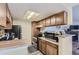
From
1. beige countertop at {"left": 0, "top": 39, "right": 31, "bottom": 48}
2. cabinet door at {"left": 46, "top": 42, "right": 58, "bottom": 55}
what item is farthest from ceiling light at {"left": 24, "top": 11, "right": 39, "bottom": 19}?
cabinet door at {"left": 46, "top": 42, "right": 58, "bottom": 55}

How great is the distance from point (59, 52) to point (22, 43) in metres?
0.56

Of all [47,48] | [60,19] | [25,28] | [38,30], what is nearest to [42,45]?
[47,48]

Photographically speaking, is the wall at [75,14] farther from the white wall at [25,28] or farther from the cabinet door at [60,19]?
the white wall at [25,28]

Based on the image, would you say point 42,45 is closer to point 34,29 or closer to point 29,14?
point 34,29

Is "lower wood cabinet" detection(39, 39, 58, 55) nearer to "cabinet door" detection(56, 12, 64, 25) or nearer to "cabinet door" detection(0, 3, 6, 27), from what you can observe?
"cabinet door" detection(56, 12, 64, 25)

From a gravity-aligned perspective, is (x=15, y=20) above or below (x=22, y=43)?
above

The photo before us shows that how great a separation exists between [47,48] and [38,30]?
303mm

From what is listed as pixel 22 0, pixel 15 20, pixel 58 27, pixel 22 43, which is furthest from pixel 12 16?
pixel 58 27

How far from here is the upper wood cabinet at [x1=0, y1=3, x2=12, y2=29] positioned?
1.43 metres

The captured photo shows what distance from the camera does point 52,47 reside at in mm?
1617

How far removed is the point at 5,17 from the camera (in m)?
1.45

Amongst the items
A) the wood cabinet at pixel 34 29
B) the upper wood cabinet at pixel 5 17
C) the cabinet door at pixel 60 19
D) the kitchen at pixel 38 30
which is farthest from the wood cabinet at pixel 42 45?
the upper wood cabinet at pixel 5 17

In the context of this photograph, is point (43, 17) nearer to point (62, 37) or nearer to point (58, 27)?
point (58, 27)

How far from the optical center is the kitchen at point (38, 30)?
5.22ft
